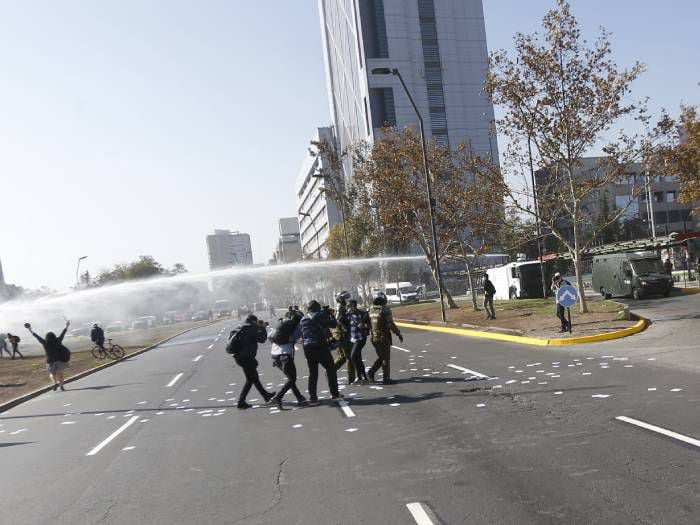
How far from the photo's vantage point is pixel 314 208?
122 m

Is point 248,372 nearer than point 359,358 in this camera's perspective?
Yes

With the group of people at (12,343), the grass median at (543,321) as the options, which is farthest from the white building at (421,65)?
the grass median at (543,321)

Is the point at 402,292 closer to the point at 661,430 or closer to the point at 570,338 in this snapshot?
the point at 570,338

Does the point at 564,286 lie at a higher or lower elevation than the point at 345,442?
higher

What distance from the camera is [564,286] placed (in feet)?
52.2

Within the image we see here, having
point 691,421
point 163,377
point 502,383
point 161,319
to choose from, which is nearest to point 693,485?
point 691,421

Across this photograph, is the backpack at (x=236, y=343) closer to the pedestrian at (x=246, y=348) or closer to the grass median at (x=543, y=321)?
the pedestrian at (x=246, y=348)

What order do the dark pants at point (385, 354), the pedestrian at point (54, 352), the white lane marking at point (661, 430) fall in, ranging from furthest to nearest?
the pedestrian at point (54, 352)
the dark pants at point (385, 354)
the white lane marking at point (661, 430)

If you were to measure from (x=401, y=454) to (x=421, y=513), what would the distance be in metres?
1.80

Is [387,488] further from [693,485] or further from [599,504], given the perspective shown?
[693,485]

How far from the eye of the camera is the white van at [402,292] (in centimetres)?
5556

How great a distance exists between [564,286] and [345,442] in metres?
10.4

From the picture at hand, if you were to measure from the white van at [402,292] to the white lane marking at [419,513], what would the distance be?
→ 1930 inches

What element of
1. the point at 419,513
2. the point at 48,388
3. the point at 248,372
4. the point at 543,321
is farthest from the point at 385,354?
the point at 48,388
